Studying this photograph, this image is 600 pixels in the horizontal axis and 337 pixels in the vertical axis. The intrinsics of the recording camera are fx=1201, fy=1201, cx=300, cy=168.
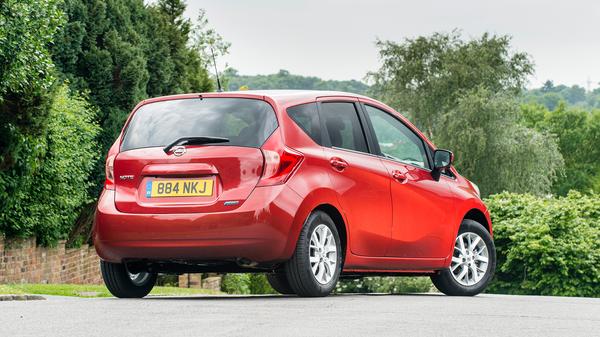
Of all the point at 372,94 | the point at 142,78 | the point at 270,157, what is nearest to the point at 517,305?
the point at 270,157

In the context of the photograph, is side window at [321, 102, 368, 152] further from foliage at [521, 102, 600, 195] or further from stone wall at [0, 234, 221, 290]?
foliage at [521, 102, 600, 195]

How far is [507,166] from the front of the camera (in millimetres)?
59156

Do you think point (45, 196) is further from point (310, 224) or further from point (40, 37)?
point (310, 224)

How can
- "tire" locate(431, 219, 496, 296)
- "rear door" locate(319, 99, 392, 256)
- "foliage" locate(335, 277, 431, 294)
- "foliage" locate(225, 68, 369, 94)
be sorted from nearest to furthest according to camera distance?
"rear door" locate(319, 99, 392, 256)
"tire" locate(431, 219, 496, 296)
"foliage" locate(335, 277, 431, 294)
"foliage" locate(225, 68, 369, 94)

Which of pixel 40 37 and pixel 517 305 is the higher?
pixel 40 37

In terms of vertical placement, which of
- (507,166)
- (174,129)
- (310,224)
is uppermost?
(174,129)

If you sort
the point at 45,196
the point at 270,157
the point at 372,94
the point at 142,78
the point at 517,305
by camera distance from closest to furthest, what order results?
the point at 270,157, the point at 517,305, the point at 45,196, the point at 142,78, the point at 372,94

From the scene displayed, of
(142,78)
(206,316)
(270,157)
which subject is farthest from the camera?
(142,78)

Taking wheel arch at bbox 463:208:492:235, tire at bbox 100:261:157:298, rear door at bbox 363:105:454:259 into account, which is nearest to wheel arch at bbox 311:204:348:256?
rear door at bbox 363:105:454:259

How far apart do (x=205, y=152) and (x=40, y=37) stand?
53.0 feet

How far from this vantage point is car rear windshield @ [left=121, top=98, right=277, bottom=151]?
408 inches

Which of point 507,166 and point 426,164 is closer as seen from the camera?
point 426,164

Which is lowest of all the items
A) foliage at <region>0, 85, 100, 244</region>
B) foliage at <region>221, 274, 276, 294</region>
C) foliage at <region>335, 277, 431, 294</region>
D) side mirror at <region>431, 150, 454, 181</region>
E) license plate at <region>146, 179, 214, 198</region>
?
foliage at <region>221, 274, 276, 294</region>

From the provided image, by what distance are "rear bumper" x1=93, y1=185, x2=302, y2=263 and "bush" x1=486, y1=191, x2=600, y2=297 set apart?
1747 centimetres
